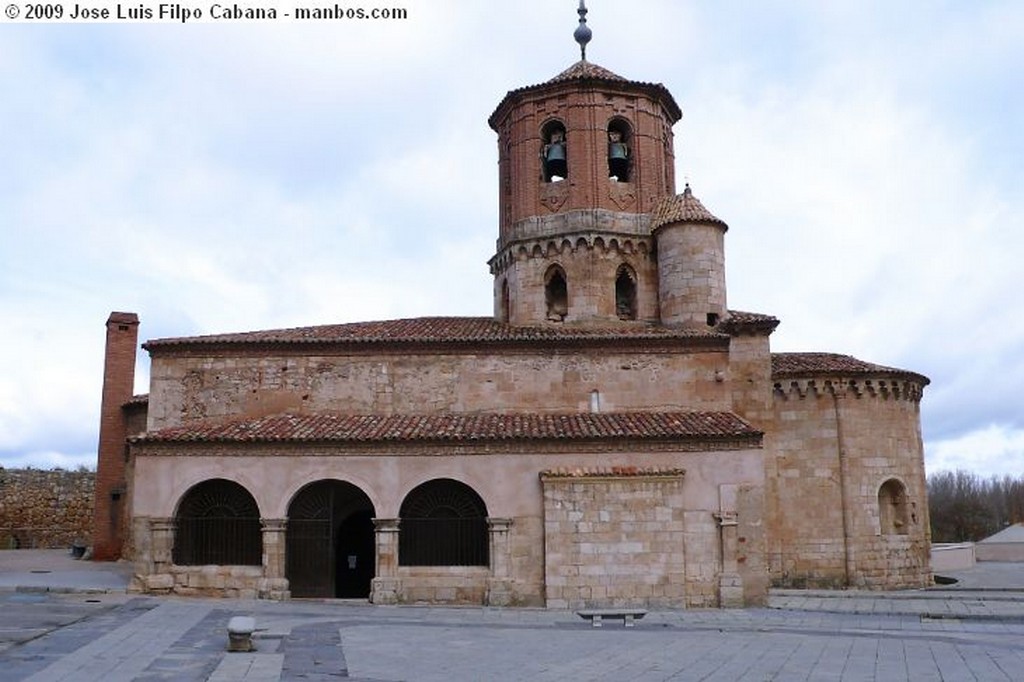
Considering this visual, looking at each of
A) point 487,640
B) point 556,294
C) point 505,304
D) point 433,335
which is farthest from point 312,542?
point 556,294

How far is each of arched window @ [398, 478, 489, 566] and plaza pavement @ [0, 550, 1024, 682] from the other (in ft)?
4.65

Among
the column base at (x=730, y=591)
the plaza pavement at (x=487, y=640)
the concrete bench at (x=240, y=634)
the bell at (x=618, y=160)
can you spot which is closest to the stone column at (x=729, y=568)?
the column base at (x=730, y=591)

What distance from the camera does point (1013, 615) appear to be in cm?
1712

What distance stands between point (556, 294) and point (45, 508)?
21.2m

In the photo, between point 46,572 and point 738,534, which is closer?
point 738,534

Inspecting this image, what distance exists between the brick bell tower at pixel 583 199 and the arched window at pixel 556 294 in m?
0.03

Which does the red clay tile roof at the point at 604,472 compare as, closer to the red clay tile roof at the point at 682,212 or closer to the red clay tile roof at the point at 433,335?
the red clay tile roof at the point at 433,335

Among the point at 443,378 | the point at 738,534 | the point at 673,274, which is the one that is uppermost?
the point at 673,274

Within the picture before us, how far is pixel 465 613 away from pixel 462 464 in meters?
3.08

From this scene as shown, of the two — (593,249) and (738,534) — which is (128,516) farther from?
(738,534)

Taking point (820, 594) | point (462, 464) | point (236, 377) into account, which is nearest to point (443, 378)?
point (462, 464)

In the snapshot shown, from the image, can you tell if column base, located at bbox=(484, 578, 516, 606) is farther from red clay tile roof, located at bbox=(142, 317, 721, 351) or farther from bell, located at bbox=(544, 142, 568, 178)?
bell, located at bbox=(544, 142, 568, 178)

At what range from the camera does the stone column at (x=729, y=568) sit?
18250 millimetres

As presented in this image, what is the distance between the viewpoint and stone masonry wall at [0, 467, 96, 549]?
31766 millimetres
